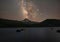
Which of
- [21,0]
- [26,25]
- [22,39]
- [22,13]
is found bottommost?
[22,39]

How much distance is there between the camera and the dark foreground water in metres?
1.05

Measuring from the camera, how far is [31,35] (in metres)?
1.09

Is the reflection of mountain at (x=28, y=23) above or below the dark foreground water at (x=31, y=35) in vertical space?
above

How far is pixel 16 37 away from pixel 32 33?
136 mm

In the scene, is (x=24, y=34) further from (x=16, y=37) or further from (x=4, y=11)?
(x=4, y=11)

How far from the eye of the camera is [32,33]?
1.09 meters

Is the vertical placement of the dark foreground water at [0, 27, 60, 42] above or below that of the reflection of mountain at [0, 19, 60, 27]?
below

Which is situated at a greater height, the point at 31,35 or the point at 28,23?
the point at 28,23

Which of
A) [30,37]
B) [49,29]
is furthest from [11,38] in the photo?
[49,29]

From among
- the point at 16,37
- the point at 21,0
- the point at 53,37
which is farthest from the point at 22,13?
the point at 53,37

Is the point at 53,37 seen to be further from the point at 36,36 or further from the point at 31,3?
the point at 31,3

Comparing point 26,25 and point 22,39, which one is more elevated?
point 26,25

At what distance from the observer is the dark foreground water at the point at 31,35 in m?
1.05

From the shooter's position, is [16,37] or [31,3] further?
[31,3]
